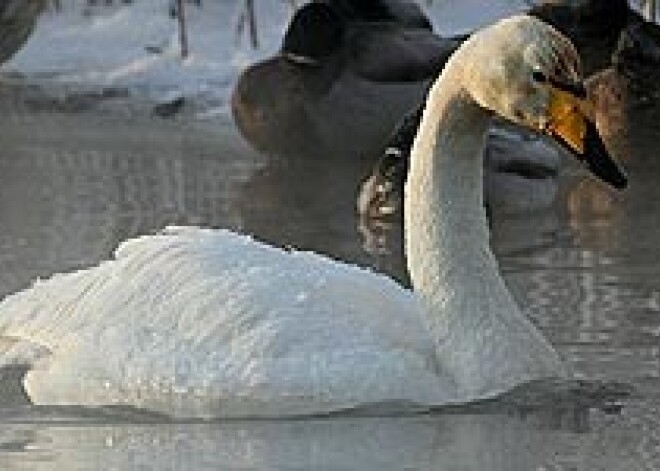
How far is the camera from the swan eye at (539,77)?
19.0 ft

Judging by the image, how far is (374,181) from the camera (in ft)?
36.8

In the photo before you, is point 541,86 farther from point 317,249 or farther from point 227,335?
point 317,249

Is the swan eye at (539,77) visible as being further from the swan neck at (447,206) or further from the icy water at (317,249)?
the icy water at (317,249)

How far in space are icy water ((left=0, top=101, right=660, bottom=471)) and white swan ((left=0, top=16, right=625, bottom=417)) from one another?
96mm

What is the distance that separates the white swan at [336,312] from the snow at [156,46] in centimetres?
910

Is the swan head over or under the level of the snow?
over

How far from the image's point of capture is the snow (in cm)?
1581

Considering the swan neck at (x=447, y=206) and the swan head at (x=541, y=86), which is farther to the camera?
the swan neck at (x=447, y=206)

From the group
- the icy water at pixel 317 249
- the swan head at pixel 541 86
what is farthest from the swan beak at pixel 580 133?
the icy water at pixel 317 249

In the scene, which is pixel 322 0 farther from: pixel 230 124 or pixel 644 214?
pixel 644 214

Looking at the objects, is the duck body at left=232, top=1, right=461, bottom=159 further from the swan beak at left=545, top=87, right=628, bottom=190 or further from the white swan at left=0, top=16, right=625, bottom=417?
the swan beak at left=545, top=87, right=628, bottom=190

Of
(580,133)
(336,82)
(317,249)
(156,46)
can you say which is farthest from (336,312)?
(156,46)

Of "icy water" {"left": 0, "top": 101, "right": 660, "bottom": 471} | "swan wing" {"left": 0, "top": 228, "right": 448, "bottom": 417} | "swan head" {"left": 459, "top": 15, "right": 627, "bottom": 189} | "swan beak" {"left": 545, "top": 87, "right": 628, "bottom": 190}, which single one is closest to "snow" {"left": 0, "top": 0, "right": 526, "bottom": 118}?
"icy water" {"left": 0, "top": 101, "right": 660, "bottom": 471}

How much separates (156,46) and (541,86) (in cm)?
1127
